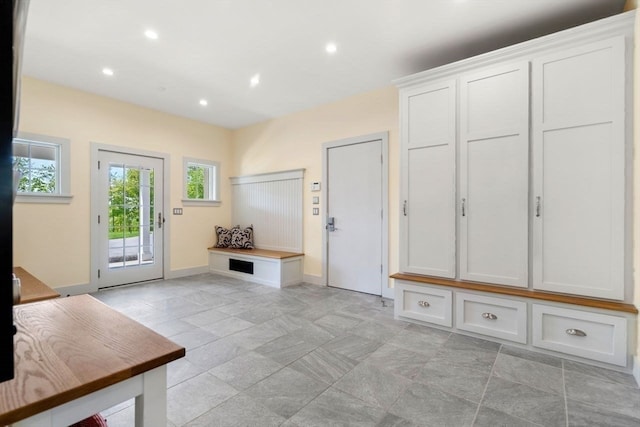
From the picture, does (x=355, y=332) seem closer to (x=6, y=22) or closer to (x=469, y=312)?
(x=469, y=312)

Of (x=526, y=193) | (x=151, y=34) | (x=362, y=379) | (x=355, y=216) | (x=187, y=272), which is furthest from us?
(x=187, y=272)

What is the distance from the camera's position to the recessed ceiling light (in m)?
2.78

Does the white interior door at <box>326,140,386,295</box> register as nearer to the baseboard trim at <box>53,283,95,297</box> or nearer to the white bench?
the white bench

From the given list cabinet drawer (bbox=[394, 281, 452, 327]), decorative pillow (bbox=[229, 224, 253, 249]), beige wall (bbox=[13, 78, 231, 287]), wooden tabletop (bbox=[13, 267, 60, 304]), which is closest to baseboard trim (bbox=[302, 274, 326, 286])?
decorative pillow (bbox=[229, 224, 253, 249])

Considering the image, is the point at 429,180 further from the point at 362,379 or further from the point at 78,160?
the point at 78,160

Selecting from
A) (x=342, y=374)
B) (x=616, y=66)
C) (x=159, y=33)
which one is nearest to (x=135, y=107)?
(x=159, y=33)

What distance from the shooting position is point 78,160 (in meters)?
4.08

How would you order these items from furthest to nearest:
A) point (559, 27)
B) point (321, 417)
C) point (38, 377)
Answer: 1. point (559, 27)
2. point (321, 417)
3. point (38, 377)

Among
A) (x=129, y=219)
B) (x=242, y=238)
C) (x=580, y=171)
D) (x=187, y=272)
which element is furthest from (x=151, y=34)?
(x=580, y=171)

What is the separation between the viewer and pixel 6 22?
1.45 ft

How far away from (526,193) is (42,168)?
217 inches

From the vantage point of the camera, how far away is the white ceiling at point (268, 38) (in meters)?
2.46

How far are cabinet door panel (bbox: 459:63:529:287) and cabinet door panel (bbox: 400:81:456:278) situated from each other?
0.12m

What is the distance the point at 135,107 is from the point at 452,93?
4.52 meters
